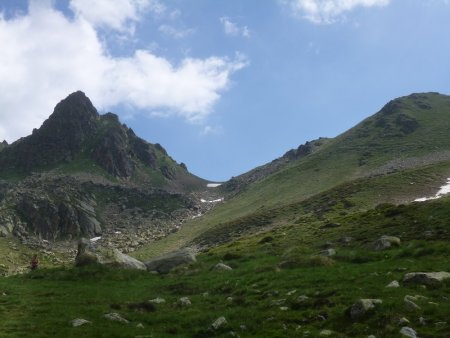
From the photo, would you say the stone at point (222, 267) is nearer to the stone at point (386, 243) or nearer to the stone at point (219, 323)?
the stone at point (386, 243)

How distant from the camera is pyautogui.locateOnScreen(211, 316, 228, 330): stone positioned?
22312mm

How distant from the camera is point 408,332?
17.6 m

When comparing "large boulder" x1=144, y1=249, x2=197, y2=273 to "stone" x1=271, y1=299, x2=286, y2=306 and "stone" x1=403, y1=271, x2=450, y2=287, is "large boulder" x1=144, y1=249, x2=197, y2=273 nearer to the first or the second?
"stone" x1=271, y1=299, x2=286, y2=306

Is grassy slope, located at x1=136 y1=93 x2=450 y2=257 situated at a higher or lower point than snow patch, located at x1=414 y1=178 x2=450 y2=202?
higher

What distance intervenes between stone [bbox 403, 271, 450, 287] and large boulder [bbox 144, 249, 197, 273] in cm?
2646

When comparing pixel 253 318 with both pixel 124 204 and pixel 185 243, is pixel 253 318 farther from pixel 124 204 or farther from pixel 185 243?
pixel 124 204

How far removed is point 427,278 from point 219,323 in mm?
10747

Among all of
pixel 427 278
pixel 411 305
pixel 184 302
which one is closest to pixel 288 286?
pixel 184 302

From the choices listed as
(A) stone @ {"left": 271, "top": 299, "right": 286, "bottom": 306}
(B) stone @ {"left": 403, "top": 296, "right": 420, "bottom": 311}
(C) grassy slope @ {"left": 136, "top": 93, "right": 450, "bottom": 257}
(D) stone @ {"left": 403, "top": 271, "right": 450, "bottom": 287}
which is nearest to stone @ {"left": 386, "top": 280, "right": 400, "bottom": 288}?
(D) stone @ {"left": 403, "top": 271, "right": 450, "bottom": 287}

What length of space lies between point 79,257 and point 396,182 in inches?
2854

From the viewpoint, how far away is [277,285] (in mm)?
29500

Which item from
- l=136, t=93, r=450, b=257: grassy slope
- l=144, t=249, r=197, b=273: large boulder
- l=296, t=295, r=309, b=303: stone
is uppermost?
l=136, t=93, r=450, b=257: grassy slope

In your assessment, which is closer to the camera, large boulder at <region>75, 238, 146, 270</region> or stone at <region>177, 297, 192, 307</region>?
stone at <region>177, 297, 192, 307</region>

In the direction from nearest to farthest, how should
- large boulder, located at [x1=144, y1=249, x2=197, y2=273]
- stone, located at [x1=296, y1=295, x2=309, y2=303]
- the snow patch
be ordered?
1. stone, located at [x1=296, y1=295, x2=309, y2=303]
2. large boulder, located at [x1=144, y1=249, x2=197, y2=273]
3. the snow patch
